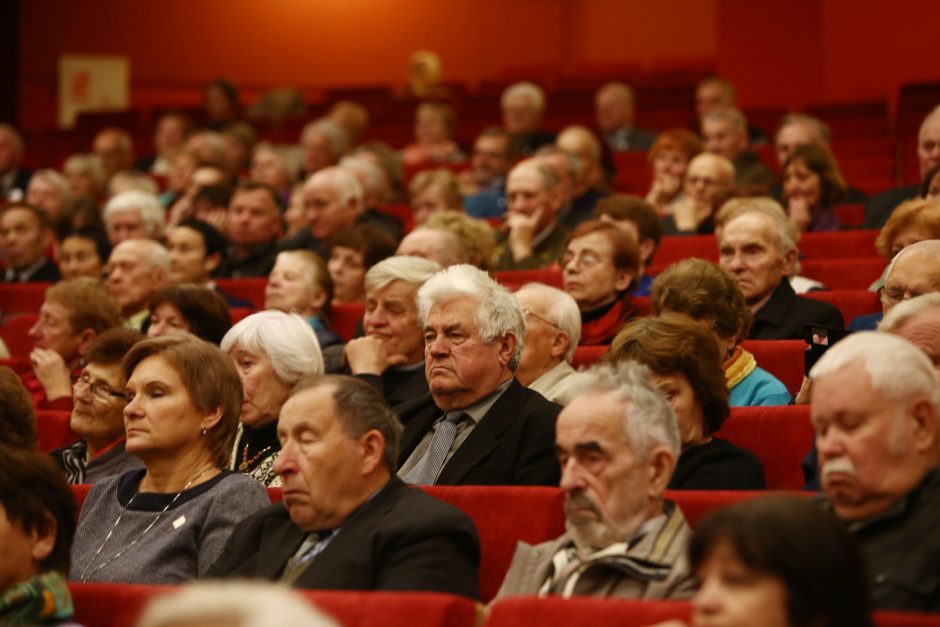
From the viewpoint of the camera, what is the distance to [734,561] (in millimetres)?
1430

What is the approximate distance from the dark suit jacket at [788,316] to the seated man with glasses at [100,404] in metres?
1.34

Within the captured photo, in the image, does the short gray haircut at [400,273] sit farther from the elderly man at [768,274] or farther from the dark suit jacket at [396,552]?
the dark suit jacket at [396,552]

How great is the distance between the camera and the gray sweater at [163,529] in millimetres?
2303

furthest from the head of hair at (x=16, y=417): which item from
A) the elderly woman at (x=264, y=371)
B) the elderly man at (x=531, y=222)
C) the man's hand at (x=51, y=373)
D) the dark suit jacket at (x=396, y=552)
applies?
the elderly man at (x=531, y=222)

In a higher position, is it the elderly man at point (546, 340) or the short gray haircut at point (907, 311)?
the short gray haircut at point (907, 311)

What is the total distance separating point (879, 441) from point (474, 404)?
985mm

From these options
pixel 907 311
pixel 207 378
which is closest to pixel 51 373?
pixel 207 378

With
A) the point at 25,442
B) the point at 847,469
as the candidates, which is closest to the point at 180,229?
the point at 25,442

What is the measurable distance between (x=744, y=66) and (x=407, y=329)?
4644 mm

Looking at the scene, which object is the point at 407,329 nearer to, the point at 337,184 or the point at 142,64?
the point at 337,184

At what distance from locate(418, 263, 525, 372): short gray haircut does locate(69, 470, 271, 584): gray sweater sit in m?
0.51

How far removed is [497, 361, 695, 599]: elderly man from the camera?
6.09 ft

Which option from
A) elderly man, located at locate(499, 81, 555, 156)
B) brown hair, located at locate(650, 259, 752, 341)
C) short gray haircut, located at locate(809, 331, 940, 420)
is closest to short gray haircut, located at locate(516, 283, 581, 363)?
brown hair, located at locate(650, 259, 752, 341)

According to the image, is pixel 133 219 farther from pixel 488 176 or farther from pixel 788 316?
pixel 788 316
